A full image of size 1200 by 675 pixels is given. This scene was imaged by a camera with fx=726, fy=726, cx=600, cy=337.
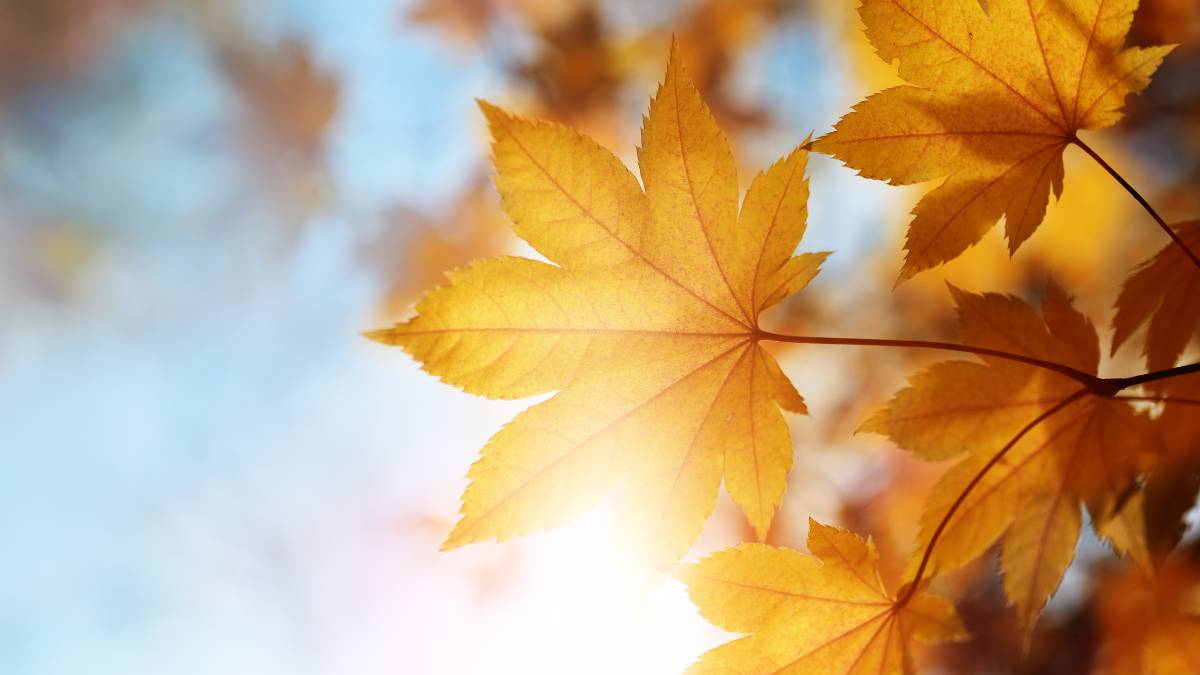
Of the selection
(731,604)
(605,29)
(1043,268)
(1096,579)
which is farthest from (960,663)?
(605,29)

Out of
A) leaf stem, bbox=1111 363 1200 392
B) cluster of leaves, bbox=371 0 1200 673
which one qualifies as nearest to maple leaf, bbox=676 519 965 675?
cluster of leaves, bbox=371 0 1200 673

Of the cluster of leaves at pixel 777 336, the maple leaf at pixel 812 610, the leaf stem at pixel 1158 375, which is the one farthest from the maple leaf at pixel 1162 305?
the maple leaf at pixel 812 610

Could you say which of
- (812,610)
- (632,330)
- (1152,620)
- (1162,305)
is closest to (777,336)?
(632,330)

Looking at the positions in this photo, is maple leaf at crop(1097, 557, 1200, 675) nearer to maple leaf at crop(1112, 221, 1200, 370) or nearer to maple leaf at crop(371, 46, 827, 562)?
maple leaf at crop(1112, 221, 1200, 370)

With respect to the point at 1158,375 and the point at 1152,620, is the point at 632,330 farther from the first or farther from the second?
the point at 1152,620

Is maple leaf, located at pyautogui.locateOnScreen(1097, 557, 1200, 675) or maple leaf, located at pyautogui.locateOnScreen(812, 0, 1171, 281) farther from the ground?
maple leaf, located at pyautogui.locateOnScreen(812, 0, 1171, 281)

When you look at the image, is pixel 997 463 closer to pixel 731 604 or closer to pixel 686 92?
pixel 731 604
